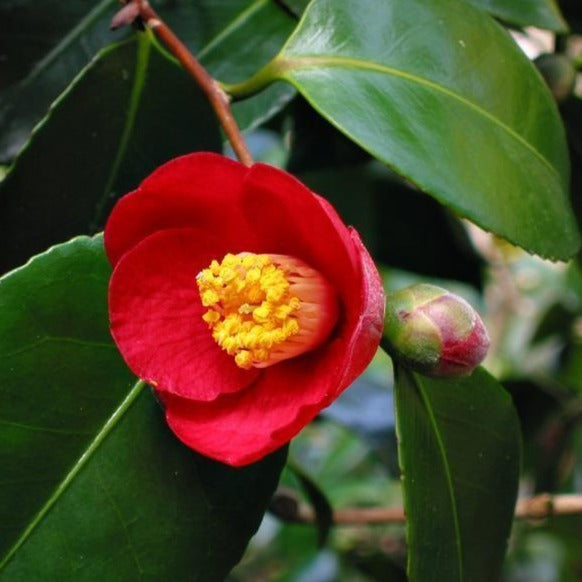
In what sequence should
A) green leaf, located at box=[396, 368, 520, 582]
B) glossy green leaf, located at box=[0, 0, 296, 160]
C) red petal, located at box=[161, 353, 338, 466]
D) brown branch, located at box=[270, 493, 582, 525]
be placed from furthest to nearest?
brown branch, located at box=[270, 493, 582, 525] → glossy green leaf, located at box=[0, 0, 296, 160] → green leaf, located at box=[396, 368, 520, 582] → red petal, located at box=[161, 353, 338, 466]

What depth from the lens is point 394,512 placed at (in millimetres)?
1317

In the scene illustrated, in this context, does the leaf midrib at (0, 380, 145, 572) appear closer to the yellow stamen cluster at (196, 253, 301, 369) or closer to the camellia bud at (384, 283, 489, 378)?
the yellow stamen cluster at (196, 253, 301, 369)

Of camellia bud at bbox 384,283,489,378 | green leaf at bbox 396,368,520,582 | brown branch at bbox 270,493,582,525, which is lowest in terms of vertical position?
brown branch at bbox 270,493,582,525

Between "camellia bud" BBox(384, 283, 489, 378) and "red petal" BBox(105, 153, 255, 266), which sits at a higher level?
"red petal" BBox(105, 153, 255, 266)

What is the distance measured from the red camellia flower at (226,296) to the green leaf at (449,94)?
0.10 m

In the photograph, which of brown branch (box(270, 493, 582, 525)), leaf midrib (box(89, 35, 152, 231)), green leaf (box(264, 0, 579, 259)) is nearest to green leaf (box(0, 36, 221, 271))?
leaf midrib (box(89, 35, 152, 231))

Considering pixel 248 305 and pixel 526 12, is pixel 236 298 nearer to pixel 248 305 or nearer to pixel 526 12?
pixel 248 305

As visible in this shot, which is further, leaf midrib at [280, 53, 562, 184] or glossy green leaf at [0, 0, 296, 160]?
glossy green leaf at [0, 0, 296, 160]

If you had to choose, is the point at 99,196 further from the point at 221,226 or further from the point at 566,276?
the point at 566,276

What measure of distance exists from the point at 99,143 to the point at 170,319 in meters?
0.26

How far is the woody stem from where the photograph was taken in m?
0.82

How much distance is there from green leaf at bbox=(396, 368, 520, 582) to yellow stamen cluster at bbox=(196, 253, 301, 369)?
0.10m

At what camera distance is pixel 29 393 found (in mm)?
751

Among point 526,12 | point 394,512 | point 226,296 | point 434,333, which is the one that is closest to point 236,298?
point 226,296
